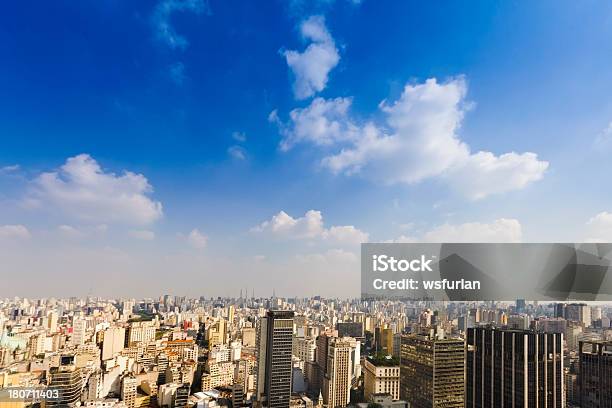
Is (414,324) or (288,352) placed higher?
(414,324)

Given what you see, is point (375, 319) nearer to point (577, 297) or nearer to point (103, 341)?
point (577, 297)

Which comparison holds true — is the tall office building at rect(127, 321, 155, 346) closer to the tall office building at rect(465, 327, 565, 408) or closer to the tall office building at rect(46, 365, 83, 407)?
the tall office building at rect(46, 365, 83, 407)

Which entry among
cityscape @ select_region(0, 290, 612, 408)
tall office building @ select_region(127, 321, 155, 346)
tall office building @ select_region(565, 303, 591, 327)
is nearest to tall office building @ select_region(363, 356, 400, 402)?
cityscape @ select_region(0, 290, 612, 408)

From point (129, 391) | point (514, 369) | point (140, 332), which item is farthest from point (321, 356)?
point (140, 332)

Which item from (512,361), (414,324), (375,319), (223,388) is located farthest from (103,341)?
(512,361)

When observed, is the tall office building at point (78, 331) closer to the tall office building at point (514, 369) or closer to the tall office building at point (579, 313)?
the tall office building at point (514, 369)

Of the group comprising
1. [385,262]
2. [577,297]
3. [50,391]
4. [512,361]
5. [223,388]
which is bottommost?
[223,388]

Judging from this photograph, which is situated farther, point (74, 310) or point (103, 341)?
point (74, 310)
